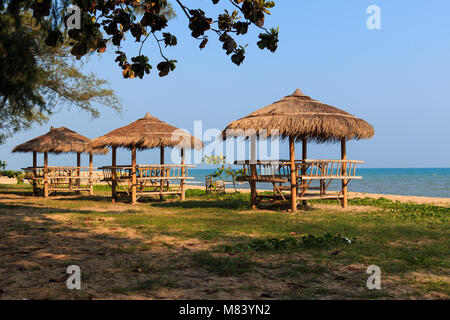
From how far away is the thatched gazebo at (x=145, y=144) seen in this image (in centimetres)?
1434

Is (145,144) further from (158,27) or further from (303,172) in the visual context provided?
(158,27)

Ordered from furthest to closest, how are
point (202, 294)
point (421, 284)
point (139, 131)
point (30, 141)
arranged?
point (30, 141) → point (139, 131) → point (421, 284) → point (202, 294)

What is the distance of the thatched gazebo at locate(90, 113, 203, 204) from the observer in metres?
14.3

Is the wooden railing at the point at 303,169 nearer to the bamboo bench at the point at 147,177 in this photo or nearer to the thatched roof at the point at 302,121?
the thatched roof at the point at 302,121


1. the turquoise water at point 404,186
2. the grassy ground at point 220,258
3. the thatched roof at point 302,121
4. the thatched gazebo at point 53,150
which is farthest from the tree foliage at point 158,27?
the turquoise water at point 404,186

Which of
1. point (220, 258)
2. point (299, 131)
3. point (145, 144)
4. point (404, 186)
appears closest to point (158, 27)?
point (220, 258)

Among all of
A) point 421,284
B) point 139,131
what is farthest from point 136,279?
point 139,131

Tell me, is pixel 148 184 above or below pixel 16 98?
below

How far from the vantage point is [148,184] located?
16.1m

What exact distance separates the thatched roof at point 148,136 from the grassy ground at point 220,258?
219 inches

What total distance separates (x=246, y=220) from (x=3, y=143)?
17.8 metres

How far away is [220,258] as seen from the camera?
5148 millimetres

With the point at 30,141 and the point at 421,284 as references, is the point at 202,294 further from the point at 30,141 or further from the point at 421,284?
the point at 30,141
